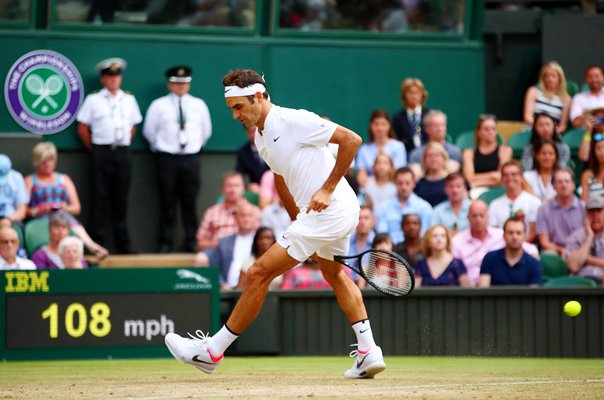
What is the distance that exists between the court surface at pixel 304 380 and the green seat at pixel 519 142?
12.7 feet

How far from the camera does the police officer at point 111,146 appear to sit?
1304 cm

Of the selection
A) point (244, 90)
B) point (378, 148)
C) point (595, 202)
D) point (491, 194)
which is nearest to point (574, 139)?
point (491, 194)

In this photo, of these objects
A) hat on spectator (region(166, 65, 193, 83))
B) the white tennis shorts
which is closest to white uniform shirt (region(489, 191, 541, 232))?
hat on spectator (region(166, 65, 193, 83))

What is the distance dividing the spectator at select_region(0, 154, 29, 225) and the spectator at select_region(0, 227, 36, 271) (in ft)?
3.29

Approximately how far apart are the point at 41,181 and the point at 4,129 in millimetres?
1664

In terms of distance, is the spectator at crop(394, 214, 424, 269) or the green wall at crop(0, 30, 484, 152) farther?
the green wall at crop(0, 30, 484, 152)

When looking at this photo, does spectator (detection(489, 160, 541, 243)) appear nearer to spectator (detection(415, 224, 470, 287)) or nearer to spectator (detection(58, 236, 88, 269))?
spectator (detection(415, 224, 470, 287))

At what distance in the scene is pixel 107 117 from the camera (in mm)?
13031

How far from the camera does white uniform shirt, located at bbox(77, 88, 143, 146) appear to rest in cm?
1303

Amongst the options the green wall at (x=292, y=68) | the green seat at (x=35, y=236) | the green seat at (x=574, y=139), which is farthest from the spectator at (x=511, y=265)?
the green wall at (x=292, y=68)

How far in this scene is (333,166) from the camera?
24.5ft

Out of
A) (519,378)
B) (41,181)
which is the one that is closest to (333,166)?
(519,378)

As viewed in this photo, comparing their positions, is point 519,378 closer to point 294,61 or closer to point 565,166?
point 565,166

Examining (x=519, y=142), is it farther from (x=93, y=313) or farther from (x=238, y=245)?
(x=93, y=313)
